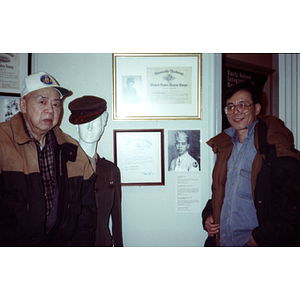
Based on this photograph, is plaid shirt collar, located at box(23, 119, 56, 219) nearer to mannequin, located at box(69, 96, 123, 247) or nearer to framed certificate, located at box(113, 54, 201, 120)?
mannequin, located at box(69, 96, 123, 247)

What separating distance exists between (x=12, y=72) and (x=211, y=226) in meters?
1.36

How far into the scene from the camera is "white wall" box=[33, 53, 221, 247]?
132cm

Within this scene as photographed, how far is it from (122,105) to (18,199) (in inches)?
27.9

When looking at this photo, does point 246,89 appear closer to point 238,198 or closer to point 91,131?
point 238,198

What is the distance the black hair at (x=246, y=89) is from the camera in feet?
4.35

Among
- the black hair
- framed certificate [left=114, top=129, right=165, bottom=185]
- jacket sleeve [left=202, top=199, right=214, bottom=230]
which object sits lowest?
jacket sleeve [left=202, top=199, right=214, bottom=230]

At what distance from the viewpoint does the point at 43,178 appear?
4.04ft

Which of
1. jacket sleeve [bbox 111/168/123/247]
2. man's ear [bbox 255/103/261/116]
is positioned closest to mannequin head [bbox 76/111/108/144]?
jacket sleeve [bbox 111/168/123/247]

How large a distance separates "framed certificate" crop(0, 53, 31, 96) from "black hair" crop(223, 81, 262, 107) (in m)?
1.10

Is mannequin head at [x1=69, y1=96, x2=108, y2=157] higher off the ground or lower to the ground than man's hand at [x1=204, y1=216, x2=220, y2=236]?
higher

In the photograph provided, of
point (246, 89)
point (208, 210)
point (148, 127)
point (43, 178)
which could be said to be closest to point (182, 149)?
point (148, 127)

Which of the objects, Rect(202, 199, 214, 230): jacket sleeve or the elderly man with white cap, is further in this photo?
Rect(202, 199, 214, 230): jacket sleeve

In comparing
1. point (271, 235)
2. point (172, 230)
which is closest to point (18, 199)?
point (172, 230)
